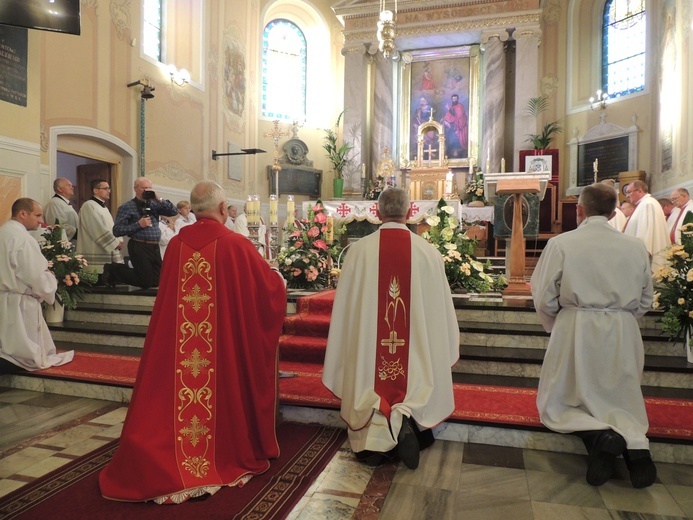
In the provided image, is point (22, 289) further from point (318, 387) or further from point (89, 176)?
point (89, 176)

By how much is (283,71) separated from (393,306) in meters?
13.7

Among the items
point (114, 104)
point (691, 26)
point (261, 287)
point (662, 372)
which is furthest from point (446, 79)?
point (261, 287)

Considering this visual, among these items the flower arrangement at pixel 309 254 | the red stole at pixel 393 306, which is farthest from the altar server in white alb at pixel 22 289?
the red stole at pixel 393 306

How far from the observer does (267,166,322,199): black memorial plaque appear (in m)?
14.7

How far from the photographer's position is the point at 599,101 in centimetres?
1363

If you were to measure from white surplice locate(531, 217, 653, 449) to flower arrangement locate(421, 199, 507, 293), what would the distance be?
337 cm

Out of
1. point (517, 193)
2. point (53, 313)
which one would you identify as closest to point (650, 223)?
point (517, 193)

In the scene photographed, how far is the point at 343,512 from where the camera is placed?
8.54 ft

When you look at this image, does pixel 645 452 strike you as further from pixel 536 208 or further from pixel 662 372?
pixel 536 208

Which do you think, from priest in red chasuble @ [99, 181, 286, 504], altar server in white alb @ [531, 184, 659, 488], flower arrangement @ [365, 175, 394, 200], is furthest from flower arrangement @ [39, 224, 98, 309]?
flower arrangement @ [365, 175, 394, 200]

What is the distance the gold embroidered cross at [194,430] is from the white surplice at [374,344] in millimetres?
837

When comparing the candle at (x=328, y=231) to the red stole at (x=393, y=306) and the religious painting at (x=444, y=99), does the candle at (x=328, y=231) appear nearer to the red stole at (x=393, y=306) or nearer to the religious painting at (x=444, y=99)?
the red stole at (x=393, y=306)

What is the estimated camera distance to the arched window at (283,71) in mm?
15281

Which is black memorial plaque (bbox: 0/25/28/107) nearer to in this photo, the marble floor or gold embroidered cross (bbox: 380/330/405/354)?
the marble floor
